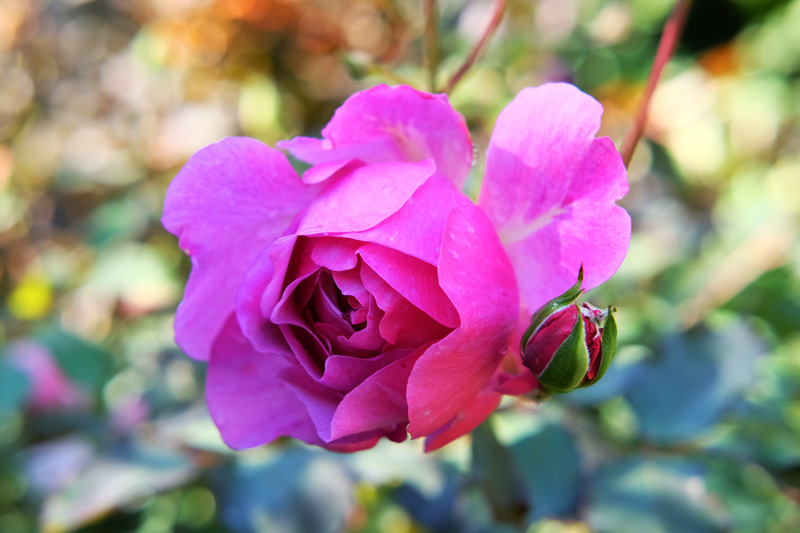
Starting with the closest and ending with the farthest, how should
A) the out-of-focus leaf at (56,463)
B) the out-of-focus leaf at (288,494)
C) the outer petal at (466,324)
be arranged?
the outer petal at (466,324)
the out-of-focus leaf at (288,494)
the out-of-focus leaf at (56,463)

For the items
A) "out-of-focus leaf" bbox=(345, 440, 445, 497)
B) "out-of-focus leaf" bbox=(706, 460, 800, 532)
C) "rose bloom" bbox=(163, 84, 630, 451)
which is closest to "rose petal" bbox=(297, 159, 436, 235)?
"rose bloom" bbox=(163, 84, 630, 451)

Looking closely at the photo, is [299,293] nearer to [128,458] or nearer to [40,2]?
[128,458]

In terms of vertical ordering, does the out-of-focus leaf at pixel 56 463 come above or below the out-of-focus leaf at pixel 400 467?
below

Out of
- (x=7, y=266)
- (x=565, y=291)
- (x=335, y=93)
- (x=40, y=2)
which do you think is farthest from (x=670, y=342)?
(x=40, y=2)

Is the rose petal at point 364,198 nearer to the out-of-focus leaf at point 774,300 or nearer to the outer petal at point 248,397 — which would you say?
the outer petal at point 248,397

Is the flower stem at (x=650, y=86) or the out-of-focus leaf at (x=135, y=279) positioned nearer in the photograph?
the flower stem at (x=650, y=86)

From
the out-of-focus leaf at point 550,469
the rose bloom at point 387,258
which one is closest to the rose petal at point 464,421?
the rose bloom at point 387,258
